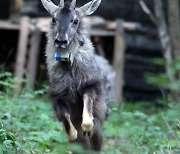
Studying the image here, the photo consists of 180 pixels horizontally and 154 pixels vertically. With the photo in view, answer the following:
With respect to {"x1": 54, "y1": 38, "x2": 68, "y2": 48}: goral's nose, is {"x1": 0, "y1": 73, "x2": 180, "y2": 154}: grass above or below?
below

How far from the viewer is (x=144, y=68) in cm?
1504

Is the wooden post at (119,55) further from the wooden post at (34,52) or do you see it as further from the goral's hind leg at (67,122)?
the goral's hind leg at (67,122)

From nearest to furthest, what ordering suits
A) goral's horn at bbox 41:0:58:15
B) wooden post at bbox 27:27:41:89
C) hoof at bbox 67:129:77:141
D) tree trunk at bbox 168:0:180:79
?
1. hoof at bbox 67:129:77:141
2. goral's horn at bbox 41:0:58:15
3. tree trunk at bbox 168:0:180:79
4. wooden post at bbox 27:27:41:89

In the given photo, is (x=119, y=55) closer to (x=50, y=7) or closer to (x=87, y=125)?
(x=50, y=7)

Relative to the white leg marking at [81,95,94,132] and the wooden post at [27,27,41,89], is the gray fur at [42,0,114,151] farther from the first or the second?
the wooden post at [27,27,41,89]

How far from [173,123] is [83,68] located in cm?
296

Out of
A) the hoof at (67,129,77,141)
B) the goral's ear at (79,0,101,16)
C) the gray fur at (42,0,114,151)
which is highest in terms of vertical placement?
the goral's ear at (79,0,101,16)

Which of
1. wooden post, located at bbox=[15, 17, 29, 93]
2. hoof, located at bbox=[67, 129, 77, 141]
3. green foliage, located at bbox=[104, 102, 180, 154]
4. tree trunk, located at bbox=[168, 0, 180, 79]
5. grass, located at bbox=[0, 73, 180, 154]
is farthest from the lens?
wooden post, located at bbox=[15, 17, 29, 93]

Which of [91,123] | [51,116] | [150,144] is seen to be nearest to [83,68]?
[91,123]

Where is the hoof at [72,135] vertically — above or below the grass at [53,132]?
above

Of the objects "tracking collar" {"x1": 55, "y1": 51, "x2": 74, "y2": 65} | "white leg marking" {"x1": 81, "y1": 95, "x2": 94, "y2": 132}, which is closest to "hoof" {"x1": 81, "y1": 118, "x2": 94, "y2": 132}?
"white leg marking" {"x1": 81, "y1": 95, "x2": 94, "y2": 132}

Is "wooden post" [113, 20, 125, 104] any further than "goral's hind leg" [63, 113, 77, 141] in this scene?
Yes

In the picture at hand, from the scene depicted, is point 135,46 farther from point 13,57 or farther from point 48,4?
point 48,4

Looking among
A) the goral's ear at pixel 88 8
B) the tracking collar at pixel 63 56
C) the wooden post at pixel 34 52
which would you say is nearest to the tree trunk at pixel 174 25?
the wooden post at pixel 34 52
